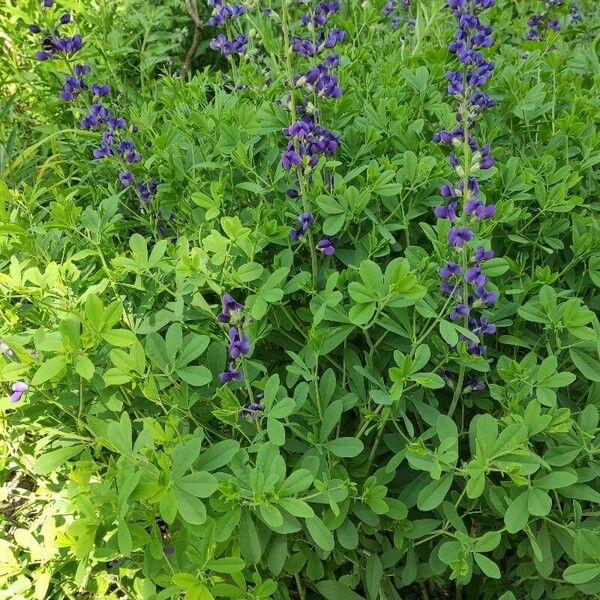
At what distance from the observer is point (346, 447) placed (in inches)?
64.9

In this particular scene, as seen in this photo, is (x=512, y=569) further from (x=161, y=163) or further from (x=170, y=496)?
(x=161, y=163)

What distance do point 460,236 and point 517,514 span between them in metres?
0.61

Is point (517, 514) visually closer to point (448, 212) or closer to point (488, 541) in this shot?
point (488, 541)

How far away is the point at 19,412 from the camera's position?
190 centimetres

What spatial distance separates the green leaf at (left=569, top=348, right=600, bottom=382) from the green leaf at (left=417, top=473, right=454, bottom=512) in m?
0.42

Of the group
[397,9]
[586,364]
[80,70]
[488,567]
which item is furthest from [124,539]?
[397,9]

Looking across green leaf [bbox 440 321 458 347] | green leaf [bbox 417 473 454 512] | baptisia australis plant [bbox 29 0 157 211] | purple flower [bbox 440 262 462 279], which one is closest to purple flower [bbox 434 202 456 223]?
purple flower [bbox 440 262 462 279]

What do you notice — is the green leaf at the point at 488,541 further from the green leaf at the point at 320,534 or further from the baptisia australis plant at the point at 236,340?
the baptisia australis plant at the point at 236,340

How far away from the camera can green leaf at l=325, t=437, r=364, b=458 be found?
163 cm

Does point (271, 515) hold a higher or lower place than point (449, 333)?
lower

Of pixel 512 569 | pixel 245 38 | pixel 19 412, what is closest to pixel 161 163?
pixel 245 38

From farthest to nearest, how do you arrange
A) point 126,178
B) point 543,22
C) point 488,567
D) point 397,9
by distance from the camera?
point 397,9 → point 543,22 → point 126,178 → point 488,567

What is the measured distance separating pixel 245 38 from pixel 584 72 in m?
1.41

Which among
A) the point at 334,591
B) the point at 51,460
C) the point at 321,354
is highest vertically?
the point at 321,354
